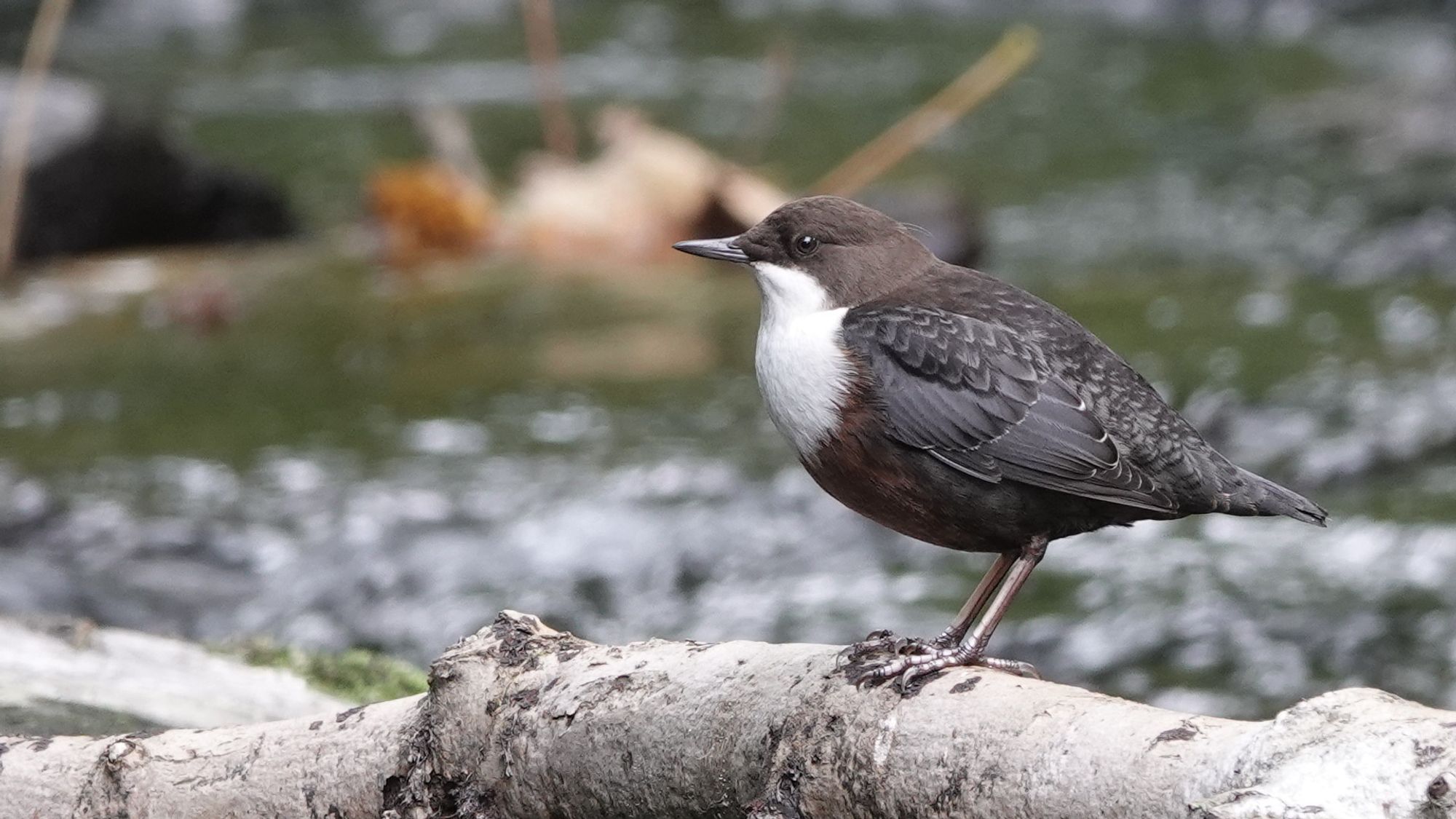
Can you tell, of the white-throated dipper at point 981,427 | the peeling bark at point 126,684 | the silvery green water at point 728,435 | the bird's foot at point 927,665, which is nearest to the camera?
the bird's foot at point 927,665

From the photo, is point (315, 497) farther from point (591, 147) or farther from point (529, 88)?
point (529, 88)

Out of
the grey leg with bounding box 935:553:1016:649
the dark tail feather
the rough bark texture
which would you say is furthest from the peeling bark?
the dark tail feather

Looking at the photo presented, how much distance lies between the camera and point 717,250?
3340 millimetres

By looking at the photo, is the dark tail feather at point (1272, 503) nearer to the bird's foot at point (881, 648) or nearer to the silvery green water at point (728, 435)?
the bird's foot at point (881, 648)

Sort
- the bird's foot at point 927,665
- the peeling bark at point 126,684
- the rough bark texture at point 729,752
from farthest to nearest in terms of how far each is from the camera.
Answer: the peeling bark at point 126,684, the bird's foot at point 927,665, the rough bark texture at point 729,752

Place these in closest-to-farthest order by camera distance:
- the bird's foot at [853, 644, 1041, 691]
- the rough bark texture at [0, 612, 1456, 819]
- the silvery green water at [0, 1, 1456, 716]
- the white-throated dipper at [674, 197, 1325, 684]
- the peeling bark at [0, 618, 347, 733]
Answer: the rough bark texture at [0, 612, 1456, 819] → the bird's foot at [853, 644, 1041, 691] → the white-throated dipper at [674, 197, 1325, 684] → the peeling bark at [0, 618, 347, 733] → the silvery green water at [0, 1, 1456, 716]

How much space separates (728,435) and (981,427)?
146 inches

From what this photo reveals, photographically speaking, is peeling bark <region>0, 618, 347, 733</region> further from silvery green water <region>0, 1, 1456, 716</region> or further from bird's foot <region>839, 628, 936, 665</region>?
silvery green water <region>0, 1, 1456, 716</region>

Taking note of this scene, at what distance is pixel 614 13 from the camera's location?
17.2 metres

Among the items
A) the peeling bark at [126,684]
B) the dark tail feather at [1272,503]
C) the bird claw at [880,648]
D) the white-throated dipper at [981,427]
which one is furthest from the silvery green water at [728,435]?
the bird claw at [880,648]

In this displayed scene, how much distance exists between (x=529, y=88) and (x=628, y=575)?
917 cm

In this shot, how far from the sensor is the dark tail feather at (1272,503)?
3.01 meters

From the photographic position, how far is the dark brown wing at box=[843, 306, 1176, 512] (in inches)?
116

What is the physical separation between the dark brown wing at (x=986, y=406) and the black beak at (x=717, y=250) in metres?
0.32
